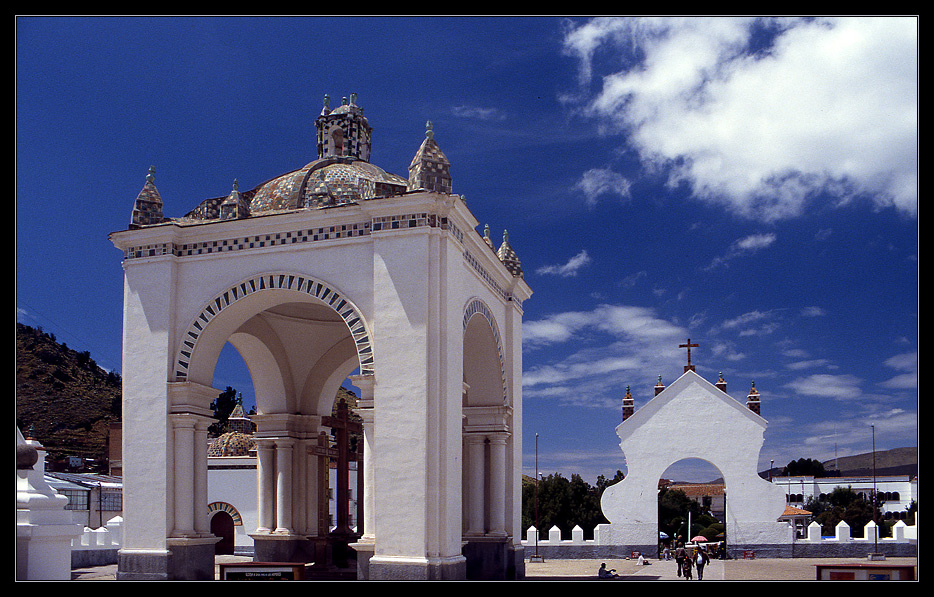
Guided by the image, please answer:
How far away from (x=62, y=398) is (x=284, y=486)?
26.8 metres

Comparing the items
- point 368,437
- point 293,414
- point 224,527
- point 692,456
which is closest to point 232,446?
point 224,527

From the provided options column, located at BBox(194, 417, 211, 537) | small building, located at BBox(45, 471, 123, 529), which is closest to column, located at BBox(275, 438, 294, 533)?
column, located at BBox(194, 417, 211, 537)

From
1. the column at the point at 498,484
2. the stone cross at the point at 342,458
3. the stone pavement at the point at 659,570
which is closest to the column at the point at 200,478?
the stone pavement at the point at 659,570

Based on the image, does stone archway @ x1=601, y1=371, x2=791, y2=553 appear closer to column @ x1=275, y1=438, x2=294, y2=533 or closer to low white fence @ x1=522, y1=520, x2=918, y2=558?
low white fence @ x1=522, y1=520, x2=918, y2=558

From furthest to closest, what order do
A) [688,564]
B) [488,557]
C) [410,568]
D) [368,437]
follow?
[688,564] < [488,557] < [368,437] < [410,568]

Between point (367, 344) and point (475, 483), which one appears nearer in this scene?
point (367, 344)

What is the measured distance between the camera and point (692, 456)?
73.5 ft

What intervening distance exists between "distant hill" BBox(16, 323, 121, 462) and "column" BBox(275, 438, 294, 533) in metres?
24.2

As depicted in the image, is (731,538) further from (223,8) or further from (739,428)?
→ (223,8)

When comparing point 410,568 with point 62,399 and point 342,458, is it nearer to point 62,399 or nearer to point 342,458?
point 342,458

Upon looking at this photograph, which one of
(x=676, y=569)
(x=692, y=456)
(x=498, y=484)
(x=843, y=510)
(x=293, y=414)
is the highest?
(x=293, y=414)

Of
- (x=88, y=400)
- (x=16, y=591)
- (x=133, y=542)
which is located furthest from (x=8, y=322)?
(x=88, y=400)

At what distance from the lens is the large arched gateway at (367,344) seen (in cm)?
1053

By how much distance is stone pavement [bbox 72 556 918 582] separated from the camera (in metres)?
14.9
